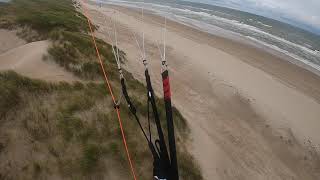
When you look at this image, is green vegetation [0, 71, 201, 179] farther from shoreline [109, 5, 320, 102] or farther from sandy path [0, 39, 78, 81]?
shoreline [109, 5, 320, 102]

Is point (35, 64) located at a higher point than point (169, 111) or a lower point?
lower

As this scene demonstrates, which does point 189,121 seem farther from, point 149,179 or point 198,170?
point 149,179

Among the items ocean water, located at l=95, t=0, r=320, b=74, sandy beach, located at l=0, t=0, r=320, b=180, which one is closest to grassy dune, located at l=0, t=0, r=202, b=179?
sandy beach, located at l=0, t=0, r=320, b=180

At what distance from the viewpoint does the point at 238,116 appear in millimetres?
13586

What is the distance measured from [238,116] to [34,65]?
9422mm

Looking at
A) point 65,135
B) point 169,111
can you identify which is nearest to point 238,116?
Result: point 65,135

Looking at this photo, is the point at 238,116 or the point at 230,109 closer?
the point at 238,116

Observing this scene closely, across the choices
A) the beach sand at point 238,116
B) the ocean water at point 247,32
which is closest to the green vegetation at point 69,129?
the beach sand at point 238,116

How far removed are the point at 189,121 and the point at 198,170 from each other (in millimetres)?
3286

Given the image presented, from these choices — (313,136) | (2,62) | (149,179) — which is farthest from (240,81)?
(2,62)

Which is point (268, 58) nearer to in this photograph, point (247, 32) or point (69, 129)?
point (247, 32)

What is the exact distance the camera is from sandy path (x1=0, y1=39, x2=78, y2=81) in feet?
30.1

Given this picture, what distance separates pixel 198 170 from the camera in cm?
820

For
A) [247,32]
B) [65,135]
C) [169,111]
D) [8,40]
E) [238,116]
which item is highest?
[169,111]
